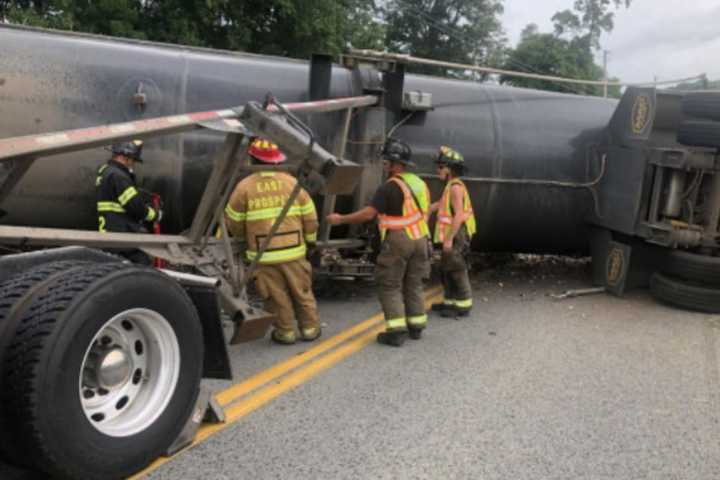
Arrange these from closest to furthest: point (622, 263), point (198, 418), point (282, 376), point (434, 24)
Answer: point (198, 418) < point (282, 376) < point (622, 263) < point (434, 24)

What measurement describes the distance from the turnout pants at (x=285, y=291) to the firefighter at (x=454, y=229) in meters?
1.51

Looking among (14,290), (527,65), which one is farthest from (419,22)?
(14,290)

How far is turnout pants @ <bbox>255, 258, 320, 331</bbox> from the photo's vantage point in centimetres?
504

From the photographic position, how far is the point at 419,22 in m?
39.3

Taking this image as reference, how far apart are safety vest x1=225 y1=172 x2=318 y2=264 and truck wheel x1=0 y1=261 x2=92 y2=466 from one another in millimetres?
2298

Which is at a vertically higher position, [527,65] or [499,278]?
[527,65]

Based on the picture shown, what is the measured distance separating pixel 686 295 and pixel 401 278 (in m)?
3.01

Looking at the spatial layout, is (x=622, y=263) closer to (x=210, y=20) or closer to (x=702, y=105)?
(x=702, y=105)

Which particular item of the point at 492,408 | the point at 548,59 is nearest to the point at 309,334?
the point at 492,408

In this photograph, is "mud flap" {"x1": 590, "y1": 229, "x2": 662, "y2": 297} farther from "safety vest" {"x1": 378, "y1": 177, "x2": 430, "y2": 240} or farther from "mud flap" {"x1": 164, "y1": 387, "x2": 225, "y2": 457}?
"mud flap" {"x1": 164, "y1": 387, "x2": 225, "y2": 457}

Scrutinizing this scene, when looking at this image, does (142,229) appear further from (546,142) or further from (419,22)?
(419,22)

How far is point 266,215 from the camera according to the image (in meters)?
4.92

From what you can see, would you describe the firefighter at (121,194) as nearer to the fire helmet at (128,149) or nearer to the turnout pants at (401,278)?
the fire helmet at (128,149)

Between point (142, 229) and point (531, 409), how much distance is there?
3.20 meters
